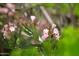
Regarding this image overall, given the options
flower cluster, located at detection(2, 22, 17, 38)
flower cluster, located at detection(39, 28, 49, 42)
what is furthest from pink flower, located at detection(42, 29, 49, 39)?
flower cluster, located at detection(2, 22, 17, 38)

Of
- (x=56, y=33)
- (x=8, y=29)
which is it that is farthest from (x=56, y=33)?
(x=8, y=29)

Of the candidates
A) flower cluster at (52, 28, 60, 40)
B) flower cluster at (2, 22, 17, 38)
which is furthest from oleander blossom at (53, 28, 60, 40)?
flower cluster at (2, 22, 17, 38)

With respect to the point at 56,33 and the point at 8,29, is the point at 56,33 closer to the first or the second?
the point at 56,33

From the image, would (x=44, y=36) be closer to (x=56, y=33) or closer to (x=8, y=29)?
(x=56, y=33)

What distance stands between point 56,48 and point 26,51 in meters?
0.18

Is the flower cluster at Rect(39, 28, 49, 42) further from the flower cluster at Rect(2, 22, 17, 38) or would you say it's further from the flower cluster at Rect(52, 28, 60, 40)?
the flower cluster at Rect(2, 22, 17, 38)

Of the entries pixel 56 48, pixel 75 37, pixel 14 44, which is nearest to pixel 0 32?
pixel 14 44

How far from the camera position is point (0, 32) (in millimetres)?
1291

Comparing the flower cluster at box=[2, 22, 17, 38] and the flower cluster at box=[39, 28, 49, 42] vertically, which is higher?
the flower cluster at box=[2, 22, 17, 38]

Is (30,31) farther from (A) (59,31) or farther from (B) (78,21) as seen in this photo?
(B) (78,21)

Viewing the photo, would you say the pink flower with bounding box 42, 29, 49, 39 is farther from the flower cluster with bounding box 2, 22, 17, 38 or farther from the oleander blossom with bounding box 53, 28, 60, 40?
the flower cluster with bounding box 2, 22, 17, 38

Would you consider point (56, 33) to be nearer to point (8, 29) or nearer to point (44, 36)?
point (44, 36)

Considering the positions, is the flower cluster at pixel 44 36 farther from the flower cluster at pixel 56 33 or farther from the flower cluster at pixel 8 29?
the flower cluster at pixel 8 29

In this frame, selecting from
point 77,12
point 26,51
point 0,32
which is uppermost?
point 77,12
